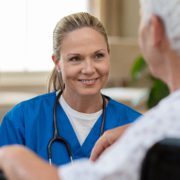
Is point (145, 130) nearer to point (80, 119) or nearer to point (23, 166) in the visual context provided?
point (23, 166)

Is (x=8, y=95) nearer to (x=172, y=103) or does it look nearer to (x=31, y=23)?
(x=31, y=23)

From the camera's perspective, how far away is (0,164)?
40.6 inches

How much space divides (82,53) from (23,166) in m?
1.18

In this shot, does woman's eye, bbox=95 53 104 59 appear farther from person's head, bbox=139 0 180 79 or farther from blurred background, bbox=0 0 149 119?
blurred background, bbox=0 0 149 119

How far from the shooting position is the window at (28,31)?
5.10 meters

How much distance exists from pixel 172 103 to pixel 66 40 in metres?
1.19

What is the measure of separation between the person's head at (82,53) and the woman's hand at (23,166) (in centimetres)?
113

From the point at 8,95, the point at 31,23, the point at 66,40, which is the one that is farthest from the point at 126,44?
the point at 66,40

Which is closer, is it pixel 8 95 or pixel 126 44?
pixel 8 95

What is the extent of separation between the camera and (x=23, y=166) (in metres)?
0.98

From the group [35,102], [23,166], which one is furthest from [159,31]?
[35,102]

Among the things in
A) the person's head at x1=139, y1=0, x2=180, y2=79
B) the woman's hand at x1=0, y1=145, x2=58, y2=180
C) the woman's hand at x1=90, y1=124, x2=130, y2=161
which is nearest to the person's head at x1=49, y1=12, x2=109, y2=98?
the woman's hand at x1=90, y1=124, x2=130, y2=161

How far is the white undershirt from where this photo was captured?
2.11m

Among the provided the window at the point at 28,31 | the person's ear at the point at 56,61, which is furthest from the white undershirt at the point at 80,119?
the window at the point at 28,31
